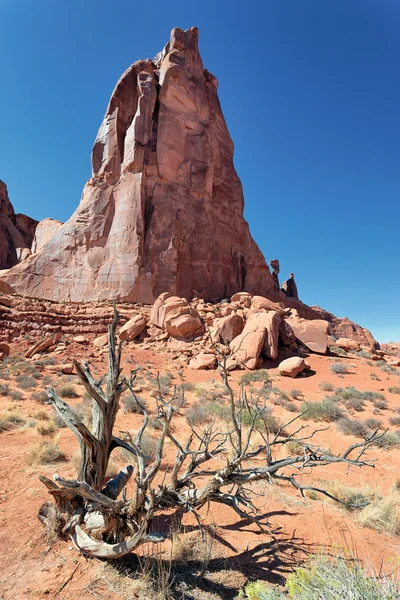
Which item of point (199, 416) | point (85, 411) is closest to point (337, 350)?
point (199, 416)

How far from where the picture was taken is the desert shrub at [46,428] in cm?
726

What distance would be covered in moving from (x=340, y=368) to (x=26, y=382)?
579 inches

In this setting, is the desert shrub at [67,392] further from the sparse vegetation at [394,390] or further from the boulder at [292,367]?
the sparse vegetation at [394,390]

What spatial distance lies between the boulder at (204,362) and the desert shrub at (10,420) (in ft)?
29.8

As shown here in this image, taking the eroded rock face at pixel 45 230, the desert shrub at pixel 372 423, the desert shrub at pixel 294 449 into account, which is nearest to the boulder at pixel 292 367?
the desert shrub at pixel 372 423

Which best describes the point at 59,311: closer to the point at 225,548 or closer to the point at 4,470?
the point at 4,470

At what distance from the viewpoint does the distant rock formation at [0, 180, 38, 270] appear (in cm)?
3684

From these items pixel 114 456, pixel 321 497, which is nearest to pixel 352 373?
pixel 321 497

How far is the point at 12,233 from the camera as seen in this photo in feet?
129

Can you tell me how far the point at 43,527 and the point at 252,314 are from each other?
16660 mm

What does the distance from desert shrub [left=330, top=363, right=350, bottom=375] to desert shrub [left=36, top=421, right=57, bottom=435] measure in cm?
1299

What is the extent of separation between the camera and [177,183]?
88.5 ft

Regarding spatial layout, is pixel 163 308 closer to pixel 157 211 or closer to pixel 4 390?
pixel 157 211

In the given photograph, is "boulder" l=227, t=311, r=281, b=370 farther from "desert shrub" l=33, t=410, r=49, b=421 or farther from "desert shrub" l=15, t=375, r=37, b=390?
"desert shrub" l=15, t=375, r=37, b=390
